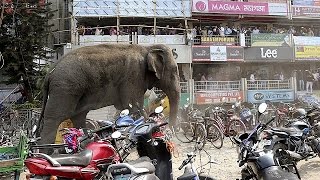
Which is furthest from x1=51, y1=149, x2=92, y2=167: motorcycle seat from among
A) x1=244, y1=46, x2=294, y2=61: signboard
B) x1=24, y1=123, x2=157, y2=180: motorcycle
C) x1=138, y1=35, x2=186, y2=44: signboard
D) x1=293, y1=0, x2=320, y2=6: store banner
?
x1=293, y1=0, x2=320, y2=6: store banner

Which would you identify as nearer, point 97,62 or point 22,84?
point 97,62

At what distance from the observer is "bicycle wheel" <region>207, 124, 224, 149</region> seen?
1061 cm

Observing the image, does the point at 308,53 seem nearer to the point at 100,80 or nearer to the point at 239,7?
the point at 239,7

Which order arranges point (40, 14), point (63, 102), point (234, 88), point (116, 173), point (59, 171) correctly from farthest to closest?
1. point (40, 14)
2. point (234, 88)
3. point (63, 102)
4. point (59, 171)
5. point (116, 173)

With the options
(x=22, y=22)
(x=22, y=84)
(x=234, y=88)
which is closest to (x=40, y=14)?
(x=22, y=22)

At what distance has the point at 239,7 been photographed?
82.6 feet

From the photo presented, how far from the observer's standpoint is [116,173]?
4.04m

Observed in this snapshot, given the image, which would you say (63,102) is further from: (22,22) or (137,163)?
(22,22)

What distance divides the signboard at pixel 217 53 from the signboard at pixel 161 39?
0.85m

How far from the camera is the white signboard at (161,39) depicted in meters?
21.9

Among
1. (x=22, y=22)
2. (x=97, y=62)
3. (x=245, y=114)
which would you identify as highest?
(x=22, y=22)

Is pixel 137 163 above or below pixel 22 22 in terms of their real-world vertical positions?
below

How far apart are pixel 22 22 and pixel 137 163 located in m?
18.4

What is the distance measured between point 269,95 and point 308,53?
6250 mm
